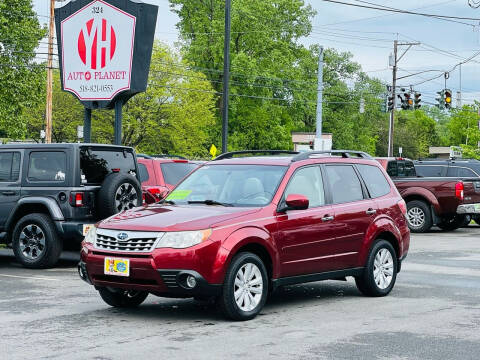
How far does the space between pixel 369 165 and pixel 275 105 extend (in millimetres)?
55466

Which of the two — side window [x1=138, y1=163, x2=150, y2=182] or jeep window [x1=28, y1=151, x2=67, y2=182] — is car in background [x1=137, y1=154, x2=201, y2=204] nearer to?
side window [x1=138, y1=163, x2=150, y2=182]

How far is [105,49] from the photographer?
18.3 m

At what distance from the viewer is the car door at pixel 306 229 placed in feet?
28.6

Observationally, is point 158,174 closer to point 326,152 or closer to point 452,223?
point 326,152

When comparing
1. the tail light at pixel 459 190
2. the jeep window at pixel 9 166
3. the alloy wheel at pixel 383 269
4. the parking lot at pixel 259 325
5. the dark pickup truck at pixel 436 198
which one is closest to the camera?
the parking lot at pixel 259 325

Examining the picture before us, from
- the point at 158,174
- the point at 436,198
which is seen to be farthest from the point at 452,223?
the point at 158,174

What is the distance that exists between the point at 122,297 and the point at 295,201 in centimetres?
218

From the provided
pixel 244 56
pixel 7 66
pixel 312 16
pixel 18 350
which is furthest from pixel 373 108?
pixel 18 350

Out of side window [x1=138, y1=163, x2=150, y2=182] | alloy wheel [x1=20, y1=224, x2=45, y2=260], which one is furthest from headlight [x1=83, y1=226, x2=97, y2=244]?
side window [x1=138, y1=163, x2=150, y2=182]

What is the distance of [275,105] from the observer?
65750 mm

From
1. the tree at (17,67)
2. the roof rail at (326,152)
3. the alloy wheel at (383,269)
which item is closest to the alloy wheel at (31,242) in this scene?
the roof rail at (326,152)

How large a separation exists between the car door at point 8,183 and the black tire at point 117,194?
1461 millimetres

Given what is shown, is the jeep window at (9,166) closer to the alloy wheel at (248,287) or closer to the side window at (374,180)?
the side window at (374,180)

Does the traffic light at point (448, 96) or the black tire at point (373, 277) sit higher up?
the traffic light at point (448, 96)
